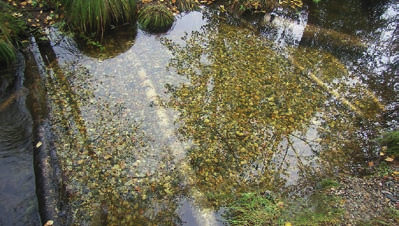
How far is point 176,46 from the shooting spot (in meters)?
6.06

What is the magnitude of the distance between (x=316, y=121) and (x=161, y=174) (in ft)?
8.63

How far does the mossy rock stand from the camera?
639 centimetres

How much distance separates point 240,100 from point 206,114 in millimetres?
680

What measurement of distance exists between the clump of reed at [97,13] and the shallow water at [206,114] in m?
0.38

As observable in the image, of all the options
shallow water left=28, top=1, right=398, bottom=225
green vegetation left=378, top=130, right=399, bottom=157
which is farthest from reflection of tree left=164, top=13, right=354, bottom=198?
green vegetation left=378, top=130, right=399, bottom=157

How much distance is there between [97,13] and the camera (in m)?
5.64

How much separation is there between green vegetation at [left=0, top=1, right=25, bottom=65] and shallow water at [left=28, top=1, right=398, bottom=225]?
0.67 metres

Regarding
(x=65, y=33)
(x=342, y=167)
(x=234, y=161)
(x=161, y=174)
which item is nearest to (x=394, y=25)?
(x=342, y=167)

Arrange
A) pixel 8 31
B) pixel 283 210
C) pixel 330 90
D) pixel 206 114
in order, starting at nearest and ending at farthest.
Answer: pixel 283 210 < pixel 206 114 < pixel 8 31 < pixel 330 90

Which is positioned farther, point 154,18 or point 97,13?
point 154,18

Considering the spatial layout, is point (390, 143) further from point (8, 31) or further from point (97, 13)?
point (8, 31)

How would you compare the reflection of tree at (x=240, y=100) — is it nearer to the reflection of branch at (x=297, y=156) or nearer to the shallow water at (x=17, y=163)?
the reflection of branch at (x=297, y=156)

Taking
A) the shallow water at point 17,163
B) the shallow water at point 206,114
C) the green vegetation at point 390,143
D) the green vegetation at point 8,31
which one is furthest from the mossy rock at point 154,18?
the green vegetation at point 390,143

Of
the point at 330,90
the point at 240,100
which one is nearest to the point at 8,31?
the point at 240,100
